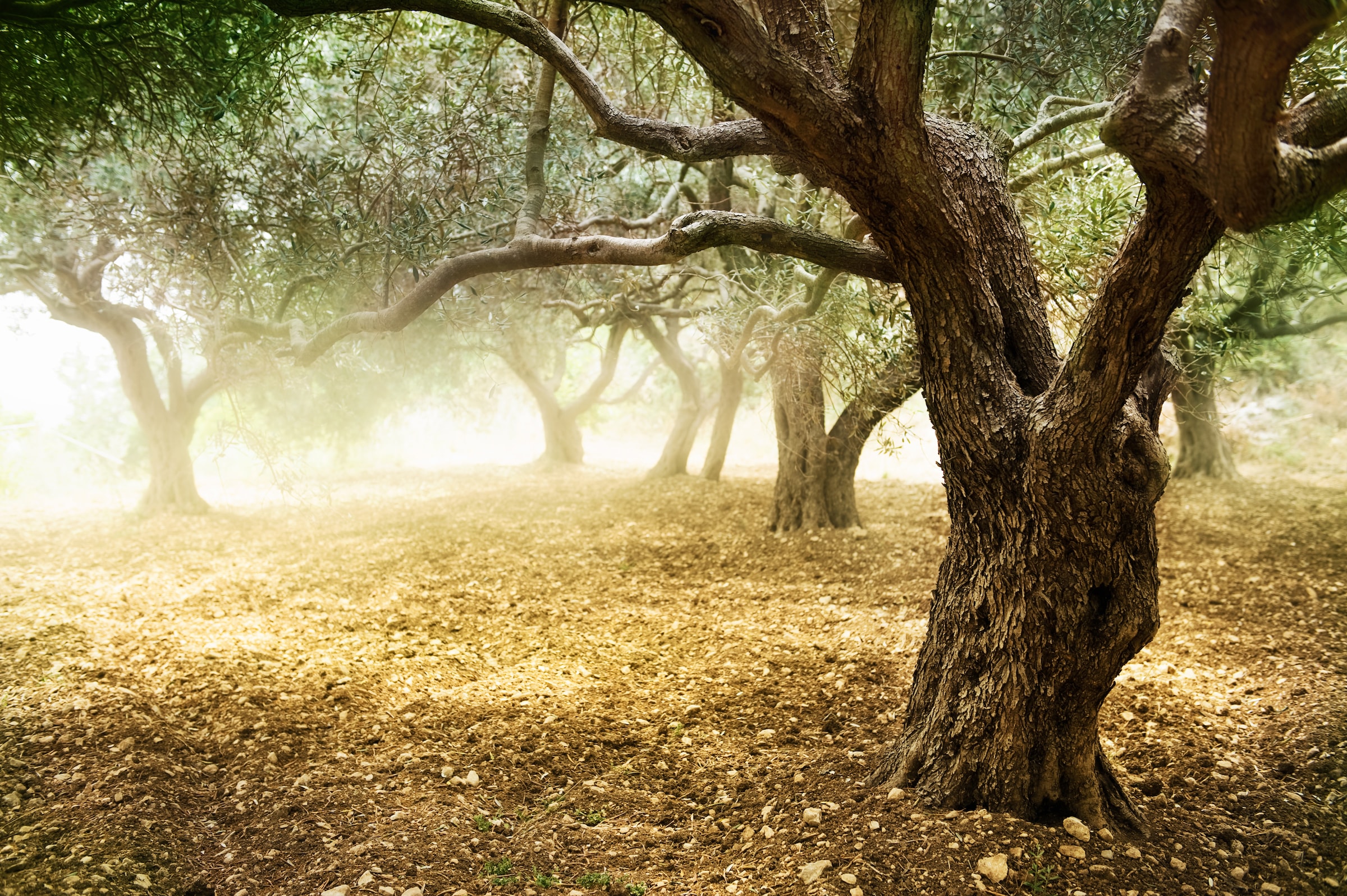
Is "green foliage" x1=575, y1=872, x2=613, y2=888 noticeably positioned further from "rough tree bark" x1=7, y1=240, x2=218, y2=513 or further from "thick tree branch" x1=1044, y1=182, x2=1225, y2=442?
"rough tree bark" x1=7, y1=240, x2=218, y2=513

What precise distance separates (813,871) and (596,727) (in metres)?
1.82

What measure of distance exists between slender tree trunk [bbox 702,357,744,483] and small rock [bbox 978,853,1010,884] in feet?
34.4

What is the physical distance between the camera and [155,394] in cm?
1196

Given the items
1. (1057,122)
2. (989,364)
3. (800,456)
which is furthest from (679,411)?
(989,364)

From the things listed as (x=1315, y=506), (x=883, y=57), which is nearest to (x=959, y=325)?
(x=883, y=57)

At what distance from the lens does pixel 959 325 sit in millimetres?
2998

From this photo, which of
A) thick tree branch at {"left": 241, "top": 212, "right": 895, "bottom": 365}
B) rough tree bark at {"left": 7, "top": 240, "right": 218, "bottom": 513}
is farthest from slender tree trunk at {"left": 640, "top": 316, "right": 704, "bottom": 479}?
thick tree branch at {"left": 241, "top": 212, "right": 895, "bottom": 365}

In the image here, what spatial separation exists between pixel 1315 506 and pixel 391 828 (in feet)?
34.2

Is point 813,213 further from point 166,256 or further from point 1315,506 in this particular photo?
point 1315,506

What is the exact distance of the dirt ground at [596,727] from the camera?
2.95 meters

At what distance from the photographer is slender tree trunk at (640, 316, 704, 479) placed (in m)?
14.4

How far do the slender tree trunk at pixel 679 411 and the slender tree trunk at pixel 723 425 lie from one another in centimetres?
94

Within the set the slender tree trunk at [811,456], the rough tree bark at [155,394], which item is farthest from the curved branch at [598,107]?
the rough tree bark at [155,394]

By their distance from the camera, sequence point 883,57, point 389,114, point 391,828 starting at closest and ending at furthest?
point 883,57, point 391,828, point 389,114
